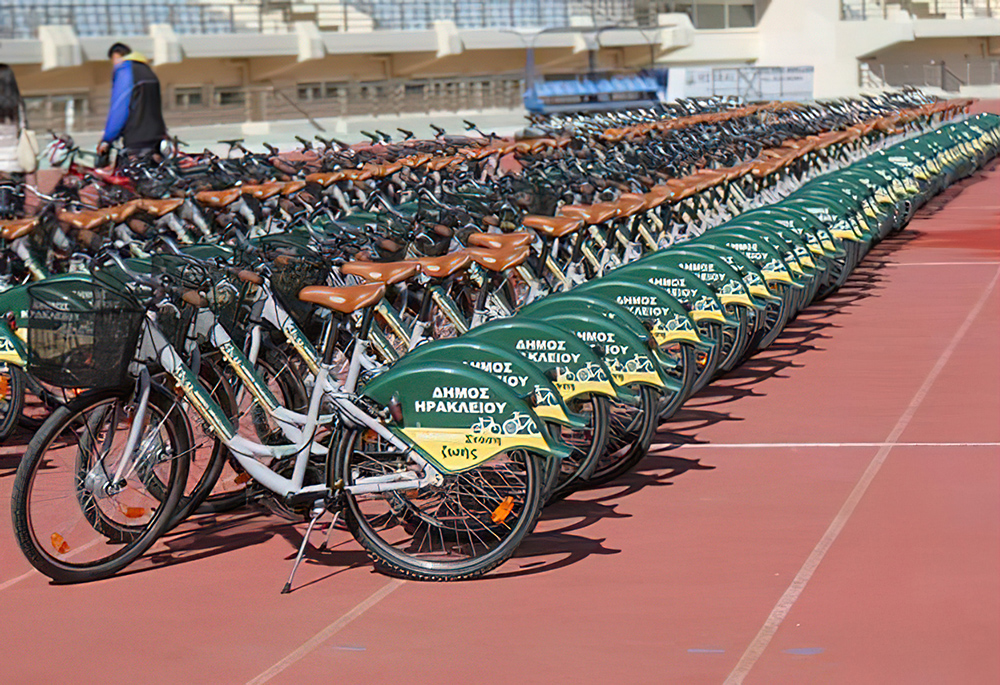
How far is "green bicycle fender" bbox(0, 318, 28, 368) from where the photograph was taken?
566 cm

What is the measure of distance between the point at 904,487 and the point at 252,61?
3427 centimetres

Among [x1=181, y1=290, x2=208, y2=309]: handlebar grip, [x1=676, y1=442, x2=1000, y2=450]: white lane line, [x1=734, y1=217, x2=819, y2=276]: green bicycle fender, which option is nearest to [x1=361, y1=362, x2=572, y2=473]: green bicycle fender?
[x1=181, y1=290, x2=208, y2=309]: handlebar grip

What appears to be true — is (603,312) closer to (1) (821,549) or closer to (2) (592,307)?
(2) (592,307)

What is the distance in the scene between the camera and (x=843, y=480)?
18.8 feet

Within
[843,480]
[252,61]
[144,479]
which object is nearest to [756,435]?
[843,480]

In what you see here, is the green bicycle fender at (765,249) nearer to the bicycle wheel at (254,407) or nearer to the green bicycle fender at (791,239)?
the green bicycle fender at (791,239)

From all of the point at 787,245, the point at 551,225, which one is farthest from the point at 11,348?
the point at 787,245

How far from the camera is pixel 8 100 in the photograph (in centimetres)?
1279

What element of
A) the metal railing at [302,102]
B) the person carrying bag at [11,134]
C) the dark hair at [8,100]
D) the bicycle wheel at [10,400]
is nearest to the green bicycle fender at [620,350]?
the bicycle wheel at [10,400]

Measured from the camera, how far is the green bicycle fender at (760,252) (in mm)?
7387

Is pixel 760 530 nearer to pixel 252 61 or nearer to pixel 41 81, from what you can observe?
pixel 41 81

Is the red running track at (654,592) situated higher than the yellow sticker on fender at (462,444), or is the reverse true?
the yellow sticker on fender at (462,444)

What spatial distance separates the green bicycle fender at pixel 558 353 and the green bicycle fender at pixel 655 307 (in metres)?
0.83

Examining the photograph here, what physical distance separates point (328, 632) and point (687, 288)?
2738mm
